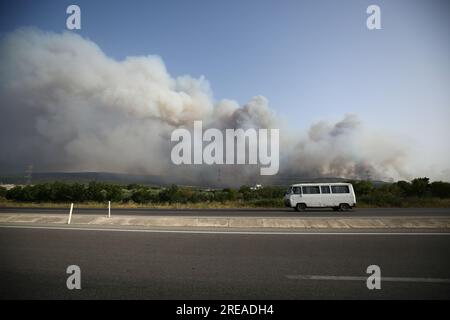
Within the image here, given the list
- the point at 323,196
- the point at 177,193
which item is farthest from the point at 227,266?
the point at 177,193

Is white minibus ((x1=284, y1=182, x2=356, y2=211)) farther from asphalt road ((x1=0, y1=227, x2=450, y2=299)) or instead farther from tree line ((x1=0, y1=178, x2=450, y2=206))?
tree line ((x1=0, y1=178, x2=450, y2=206))

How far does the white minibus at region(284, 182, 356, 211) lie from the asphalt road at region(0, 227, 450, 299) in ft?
46.2

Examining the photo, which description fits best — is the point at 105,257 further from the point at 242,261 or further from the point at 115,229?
the point at 115,229

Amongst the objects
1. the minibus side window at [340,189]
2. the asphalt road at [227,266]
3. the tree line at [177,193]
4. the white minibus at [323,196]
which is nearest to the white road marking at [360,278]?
the asphalt road at [227,266]

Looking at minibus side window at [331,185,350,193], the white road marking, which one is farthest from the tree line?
the white road marking

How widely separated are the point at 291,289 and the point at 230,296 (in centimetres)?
104

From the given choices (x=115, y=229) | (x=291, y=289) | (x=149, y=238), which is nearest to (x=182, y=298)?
(x=291, y=289)

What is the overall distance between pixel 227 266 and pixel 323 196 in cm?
1913

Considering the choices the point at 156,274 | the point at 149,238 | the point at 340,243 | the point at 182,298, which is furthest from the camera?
the point at 149,238

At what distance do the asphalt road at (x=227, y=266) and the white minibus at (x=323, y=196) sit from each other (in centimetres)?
1408

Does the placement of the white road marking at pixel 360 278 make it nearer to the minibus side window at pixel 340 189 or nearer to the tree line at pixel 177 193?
the minibus side window at pixel 340 189

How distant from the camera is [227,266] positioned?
588cm
